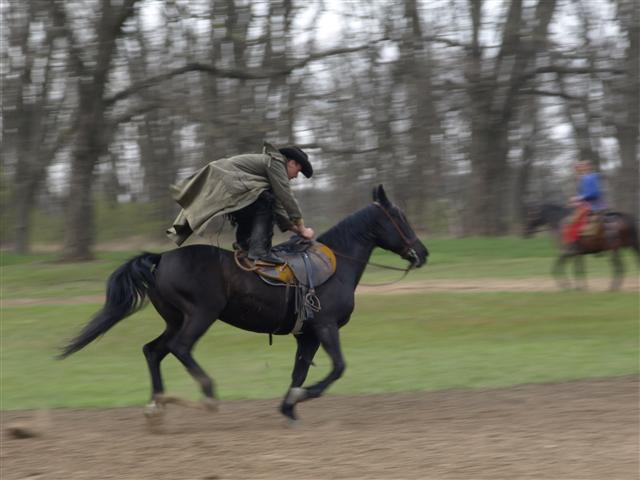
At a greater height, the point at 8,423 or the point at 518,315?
the point at 8,423

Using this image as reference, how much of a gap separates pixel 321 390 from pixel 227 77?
14559 millimetres

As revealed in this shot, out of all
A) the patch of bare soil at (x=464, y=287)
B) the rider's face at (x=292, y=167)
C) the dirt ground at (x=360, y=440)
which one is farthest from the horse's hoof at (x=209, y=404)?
the patch of bare soil at (x=464, y=287)

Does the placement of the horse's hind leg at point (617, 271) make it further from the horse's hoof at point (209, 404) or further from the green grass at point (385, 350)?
the horse's hoof at point (209, 404)

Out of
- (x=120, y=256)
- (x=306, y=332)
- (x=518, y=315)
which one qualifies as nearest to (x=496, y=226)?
(x=120, y=256)

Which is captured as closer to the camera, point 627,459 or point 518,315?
point 627,459

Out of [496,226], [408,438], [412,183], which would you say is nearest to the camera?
[408,438]

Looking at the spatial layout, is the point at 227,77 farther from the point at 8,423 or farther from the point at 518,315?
the point at 8,423

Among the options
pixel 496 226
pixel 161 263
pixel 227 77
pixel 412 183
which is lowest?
pixel 496 226

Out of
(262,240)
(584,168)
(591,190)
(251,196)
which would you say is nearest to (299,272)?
(262,240)

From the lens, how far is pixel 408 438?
25.5 feet

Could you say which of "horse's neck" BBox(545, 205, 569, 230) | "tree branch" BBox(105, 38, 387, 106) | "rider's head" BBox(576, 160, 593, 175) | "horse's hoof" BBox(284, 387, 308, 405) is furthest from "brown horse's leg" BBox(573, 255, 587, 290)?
"horse's hoof" BBox(284, 387, 308, 405)

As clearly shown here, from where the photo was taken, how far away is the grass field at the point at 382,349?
11.2 meters

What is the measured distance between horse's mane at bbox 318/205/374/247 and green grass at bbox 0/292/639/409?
7.22ft

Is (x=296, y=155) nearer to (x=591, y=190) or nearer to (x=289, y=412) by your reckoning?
(x=289, y=412)
